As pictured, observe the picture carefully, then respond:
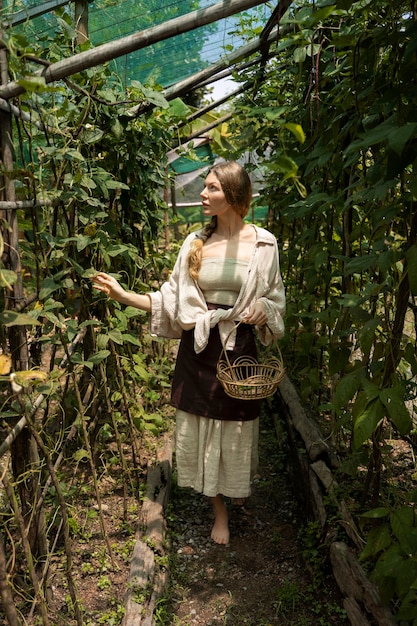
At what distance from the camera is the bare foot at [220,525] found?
2.64 metres

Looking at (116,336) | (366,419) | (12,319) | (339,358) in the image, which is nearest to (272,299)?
(339,358)

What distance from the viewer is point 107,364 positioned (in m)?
2.80

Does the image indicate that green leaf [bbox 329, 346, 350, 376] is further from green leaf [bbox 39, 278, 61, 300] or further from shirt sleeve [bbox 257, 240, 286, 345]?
green leaf [bbox 39, 278, 61, 300]

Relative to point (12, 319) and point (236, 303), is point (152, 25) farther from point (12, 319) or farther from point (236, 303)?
point (12, 319)

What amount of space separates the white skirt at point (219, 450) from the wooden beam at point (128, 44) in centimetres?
148

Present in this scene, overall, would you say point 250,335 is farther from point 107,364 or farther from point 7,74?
point 7,74

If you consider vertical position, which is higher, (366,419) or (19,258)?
(19,258)

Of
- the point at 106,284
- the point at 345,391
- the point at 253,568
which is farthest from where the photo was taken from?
the point at 253,568

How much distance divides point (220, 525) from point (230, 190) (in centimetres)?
142

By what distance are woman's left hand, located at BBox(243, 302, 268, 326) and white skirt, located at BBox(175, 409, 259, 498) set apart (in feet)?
1.47

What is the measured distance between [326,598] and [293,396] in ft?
4.49

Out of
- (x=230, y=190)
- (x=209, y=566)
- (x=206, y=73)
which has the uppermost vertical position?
(x=206, y=73)

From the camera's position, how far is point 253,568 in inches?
99.2

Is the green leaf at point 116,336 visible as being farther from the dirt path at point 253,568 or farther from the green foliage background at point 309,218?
the dirt path at point 253,568
